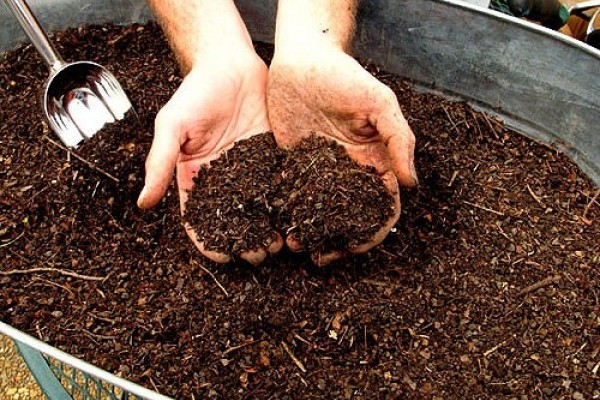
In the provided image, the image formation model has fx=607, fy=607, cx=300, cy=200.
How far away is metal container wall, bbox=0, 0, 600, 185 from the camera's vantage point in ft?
3.84

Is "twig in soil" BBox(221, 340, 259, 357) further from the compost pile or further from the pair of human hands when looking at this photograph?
the pair of human hands

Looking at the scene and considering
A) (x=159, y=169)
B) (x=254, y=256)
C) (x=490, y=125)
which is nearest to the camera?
(x=159, y=169)

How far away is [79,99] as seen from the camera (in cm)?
141

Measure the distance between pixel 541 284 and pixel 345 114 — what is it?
1.57 ft

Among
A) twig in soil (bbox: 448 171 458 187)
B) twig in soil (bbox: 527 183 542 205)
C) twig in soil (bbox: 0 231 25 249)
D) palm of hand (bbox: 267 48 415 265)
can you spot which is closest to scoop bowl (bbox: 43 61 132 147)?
twig in soil (bbox: 0 231 25 249)

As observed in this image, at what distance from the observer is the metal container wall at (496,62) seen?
3.84 feet

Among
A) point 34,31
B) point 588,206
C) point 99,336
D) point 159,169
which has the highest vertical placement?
point 34,31

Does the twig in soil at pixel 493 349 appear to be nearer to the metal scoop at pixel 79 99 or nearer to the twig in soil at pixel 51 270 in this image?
the twig in soil at pixel 51 270

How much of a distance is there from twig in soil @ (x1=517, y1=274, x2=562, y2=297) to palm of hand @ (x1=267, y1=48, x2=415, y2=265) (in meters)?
0.27

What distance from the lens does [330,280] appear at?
113 centimetres

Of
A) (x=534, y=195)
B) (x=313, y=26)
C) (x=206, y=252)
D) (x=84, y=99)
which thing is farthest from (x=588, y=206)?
(x=84, y=99)

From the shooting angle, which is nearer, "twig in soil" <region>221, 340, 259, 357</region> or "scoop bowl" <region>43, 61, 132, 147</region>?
"twig in soil" <region>221, 340, 259, 357</region>

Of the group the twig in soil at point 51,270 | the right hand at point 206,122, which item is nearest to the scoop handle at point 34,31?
the right hand at point 206,122

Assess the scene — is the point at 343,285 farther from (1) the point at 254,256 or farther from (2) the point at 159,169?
(2) the point at 159,169
